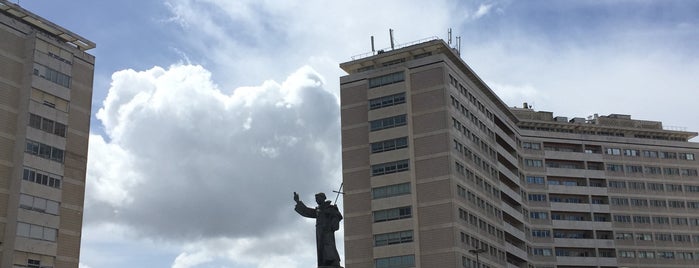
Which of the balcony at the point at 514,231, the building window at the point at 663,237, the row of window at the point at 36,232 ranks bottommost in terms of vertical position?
the row of window at the point at 36,232

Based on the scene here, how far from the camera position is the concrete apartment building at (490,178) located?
9219 centimetres

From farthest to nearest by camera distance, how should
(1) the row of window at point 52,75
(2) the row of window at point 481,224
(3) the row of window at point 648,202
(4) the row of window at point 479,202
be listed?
1. (3) the row of window at point 648,202
2. (4) the row of window at point 479,202
3. (2) the row of window at point 481,224
4. (1) the row of window at point 52,75

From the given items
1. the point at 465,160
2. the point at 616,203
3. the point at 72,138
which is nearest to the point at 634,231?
the point at 616,203

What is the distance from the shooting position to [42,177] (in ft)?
252

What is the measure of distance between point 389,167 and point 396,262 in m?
10.9

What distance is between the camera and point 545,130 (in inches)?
5049

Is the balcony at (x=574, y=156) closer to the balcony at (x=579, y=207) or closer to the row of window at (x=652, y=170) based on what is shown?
the row of window at (x=652, y=170)

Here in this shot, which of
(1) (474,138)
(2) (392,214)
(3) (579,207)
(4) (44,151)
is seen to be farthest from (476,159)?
(4) (44,151)

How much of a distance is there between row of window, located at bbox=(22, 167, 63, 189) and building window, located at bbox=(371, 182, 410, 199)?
33.8 meters

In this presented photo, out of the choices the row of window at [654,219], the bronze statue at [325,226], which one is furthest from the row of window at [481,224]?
the bronze statue at [325,226]

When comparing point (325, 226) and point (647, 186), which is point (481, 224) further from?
point (325, 226)

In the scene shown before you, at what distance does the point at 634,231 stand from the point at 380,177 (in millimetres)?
49951

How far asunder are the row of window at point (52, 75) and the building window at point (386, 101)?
3429 centimetres

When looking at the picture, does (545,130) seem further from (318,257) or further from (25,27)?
(318,257)
